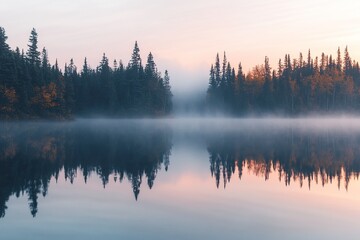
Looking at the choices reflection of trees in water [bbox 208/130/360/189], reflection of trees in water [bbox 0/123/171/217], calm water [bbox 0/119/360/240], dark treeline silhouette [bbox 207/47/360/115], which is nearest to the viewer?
calm water [bbox 0/119/360/240]

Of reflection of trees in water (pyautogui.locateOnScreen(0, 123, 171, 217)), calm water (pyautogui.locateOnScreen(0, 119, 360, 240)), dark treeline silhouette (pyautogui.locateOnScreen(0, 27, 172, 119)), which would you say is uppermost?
dark treeline silhouette (pyautogui.locateOnScreen(0, 27, 172, 119))

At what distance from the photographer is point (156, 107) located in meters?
126

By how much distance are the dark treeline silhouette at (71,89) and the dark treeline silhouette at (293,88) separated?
2669 centimetres

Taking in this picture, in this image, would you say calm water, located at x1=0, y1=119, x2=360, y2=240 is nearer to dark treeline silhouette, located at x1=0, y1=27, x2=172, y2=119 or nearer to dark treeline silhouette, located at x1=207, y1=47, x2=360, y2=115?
dark treeline silhouette, located at x1=0, y1=27, x2=172, y2=119

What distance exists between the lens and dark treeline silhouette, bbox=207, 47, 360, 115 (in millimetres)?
141375

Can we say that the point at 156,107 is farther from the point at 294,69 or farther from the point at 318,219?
the point at 318,219

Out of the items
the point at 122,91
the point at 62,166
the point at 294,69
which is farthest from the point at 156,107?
the point at 62,166

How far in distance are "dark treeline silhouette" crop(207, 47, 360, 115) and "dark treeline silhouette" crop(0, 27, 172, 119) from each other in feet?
87.6

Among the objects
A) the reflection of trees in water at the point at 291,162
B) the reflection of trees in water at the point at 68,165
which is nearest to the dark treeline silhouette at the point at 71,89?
the reflection of trees in water at the point at 68,165

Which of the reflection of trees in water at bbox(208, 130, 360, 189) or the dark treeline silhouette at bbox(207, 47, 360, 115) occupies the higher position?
the dark treeline silhouette at bbox(207, 47, 360, 115)

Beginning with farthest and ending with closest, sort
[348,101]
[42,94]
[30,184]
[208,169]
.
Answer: [348,101] < [42,94] < [208,169] < [30,184]

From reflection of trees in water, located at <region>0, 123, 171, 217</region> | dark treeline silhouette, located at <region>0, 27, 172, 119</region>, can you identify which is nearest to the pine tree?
dark treeline silhouette, located at <region>0, 27, 172, 119</region>

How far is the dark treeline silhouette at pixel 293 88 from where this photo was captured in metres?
141

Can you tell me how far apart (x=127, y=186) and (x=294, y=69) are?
476 feet
